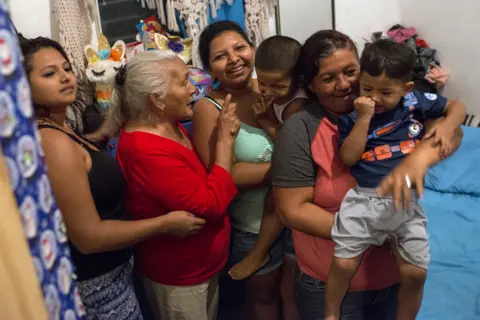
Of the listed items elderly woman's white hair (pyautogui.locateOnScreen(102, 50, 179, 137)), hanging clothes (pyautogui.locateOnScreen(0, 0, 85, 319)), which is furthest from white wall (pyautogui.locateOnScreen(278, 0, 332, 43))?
hanging clothes (pyautogui.locateOnScreen(0, 0, 85, 319))

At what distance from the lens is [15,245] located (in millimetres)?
434

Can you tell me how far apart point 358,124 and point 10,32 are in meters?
0.79

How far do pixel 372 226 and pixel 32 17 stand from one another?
77.1 inches

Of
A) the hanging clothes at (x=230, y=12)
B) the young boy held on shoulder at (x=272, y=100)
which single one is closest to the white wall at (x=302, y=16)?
the hanging clothes at (x=230, y=12)

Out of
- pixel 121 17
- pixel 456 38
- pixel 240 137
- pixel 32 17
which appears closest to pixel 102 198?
pixel 240 137

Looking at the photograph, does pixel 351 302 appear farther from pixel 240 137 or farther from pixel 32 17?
pixel 32 17

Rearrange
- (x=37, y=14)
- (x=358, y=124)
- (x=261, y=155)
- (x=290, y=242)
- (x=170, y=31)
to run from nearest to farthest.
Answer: (x=358, y=124), (x=261, y=155), (x=290, y=242), (x=37, y=14), (x=170, y=31)

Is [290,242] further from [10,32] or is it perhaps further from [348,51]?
[10,32]

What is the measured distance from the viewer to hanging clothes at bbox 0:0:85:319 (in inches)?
17.7

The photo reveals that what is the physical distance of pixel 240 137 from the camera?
4.50 feet

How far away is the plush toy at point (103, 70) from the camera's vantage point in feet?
7.31

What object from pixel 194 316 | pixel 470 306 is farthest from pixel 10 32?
pixel 470 306

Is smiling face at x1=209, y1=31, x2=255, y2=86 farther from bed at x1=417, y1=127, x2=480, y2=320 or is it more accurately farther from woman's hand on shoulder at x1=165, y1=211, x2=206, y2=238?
bed at x1=417, y1=127, x2=480, y2=320

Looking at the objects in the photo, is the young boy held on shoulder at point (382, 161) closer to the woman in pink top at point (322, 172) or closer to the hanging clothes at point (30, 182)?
the woman in pink top at point (322, 172)
